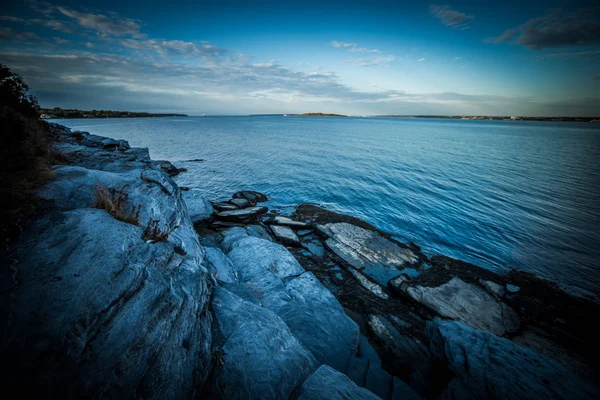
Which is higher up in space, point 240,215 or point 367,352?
point 240,215

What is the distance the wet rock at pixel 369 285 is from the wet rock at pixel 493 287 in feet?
18.9

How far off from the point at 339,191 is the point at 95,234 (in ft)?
72.9

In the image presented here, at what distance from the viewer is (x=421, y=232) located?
16.7m

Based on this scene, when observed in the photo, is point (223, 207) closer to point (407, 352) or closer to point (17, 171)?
point (17, 171)

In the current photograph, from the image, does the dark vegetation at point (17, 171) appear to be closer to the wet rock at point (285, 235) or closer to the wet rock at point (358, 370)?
the wet rock at point (358, 370)

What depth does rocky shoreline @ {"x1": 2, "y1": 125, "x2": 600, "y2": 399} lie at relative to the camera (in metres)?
3.67

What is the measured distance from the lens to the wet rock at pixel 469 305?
28.9 feet

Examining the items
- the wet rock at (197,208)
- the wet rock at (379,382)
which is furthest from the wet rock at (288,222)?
the wet rock at (379,382)

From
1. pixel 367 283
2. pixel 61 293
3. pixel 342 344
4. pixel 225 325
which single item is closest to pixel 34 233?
pixel 61 293

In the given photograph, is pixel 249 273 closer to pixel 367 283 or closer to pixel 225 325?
pixel 225 325

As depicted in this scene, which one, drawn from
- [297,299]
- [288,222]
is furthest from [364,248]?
[297,299]

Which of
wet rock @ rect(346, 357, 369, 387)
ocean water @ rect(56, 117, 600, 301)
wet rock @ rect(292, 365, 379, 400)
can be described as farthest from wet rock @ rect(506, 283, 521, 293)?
wet rock @ rect(292, 365, 379, 400)

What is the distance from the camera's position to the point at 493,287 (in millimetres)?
10883

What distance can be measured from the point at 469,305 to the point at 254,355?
10072 millimetres
